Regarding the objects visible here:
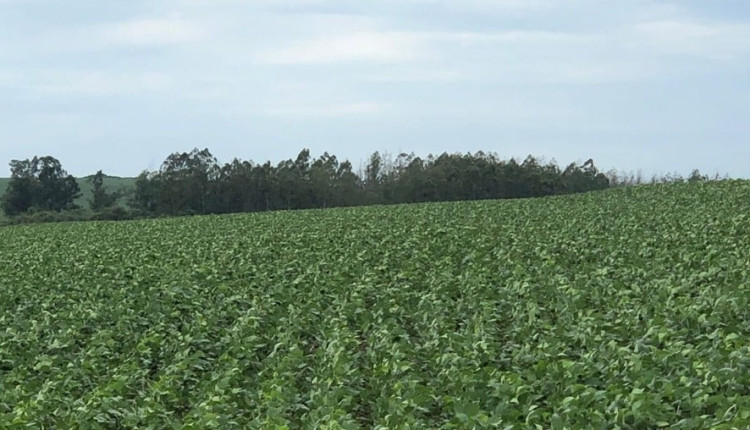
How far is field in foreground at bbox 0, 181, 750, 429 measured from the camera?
280 inches

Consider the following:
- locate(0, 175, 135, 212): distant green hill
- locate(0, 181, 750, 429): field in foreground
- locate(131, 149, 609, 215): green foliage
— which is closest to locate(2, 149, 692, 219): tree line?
locate(131, 149, 609, 215): green foliage

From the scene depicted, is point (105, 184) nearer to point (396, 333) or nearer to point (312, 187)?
point (312, 187)

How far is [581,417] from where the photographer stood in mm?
6426

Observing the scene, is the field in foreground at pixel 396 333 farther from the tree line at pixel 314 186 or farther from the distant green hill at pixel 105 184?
the distant green hill at pixel 105 184

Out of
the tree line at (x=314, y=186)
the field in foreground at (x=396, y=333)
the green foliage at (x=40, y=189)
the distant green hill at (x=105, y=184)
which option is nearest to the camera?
the field in foreground at (x=396, y=333)

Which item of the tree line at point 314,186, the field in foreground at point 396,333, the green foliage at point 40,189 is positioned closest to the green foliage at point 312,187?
the tree line at point 314,186

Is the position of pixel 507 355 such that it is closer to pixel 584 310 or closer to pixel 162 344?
pixel 584 310

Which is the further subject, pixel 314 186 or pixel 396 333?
pixel 314 186

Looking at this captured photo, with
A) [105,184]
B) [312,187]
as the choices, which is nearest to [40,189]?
[312,187]

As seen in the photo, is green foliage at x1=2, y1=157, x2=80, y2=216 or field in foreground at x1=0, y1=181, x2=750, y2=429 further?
green foliage at x1=2, y1=157, x2=80, y2=216

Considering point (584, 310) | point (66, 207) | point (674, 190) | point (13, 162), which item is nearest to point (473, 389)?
point (584, 310)

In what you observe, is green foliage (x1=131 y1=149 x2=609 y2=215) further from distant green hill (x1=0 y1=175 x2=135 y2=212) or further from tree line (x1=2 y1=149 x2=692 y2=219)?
distant green hill (x1=0 y1=175 x2=135 y2=212)

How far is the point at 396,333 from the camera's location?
10.1 meters

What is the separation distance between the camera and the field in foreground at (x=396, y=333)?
280 inches
